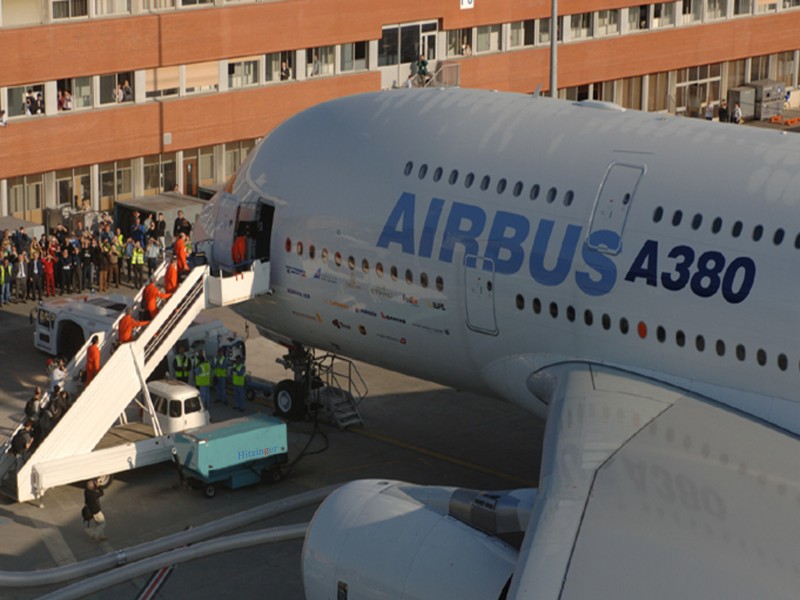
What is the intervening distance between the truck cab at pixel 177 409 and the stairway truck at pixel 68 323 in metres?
7.18

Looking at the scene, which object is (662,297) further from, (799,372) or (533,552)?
(533,552)

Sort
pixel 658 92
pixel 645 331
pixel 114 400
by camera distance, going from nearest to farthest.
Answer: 1. pixel 645 331
2. pixel 114 400
3. pixel 658 92

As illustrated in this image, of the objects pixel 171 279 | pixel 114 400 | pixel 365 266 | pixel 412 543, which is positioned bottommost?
pixel 114 400

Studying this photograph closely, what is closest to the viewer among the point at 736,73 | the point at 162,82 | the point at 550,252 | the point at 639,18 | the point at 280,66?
the point at 550,252

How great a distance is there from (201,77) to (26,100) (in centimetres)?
753

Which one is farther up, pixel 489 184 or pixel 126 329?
pixel 489 184

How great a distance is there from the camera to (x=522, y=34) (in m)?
71.8

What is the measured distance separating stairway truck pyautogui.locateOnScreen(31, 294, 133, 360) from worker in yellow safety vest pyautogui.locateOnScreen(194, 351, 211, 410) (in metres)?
4.65

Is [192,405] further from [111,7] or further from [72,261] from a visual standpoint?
[111,7]

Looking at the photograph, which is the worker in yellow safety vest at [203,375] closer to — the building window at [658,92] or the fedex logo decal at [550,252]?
the fedex logo decal at [550,252]

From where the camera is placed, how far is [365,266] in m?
34.3

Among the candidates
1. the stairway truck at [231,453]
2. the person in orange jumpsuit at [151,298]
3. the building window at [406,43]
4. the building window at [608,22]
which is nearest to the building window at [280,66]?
the building window at [406,43]

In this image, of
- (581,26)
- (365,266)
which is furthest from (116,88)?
(581,26)

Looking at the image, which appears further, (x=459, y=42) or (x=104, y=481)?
(x=459, y=42)
